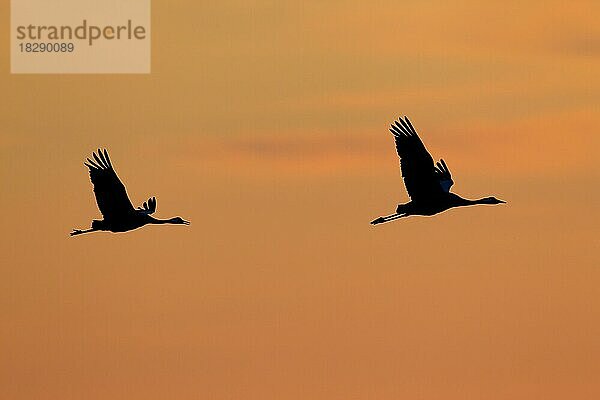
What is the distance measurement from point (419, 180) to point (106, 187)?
7.66m

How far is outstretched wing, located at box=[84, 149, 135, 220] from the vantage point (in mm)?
59031

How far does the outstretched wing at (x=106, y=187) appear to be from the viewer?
5903 cm

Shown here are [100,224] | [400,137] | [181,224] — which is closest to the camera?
[400,137]

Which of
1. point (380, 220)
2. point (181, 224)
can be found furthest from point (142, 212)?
point (380, 220)

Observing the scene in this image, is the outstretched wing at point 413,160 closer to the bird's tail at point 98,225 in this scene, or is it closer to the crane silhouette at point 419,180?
the crane silhouette at point 419,180

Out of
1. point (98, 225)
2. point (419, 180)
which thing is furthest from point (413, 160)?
point (98, 225)

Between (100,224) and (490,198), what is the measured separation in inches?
372

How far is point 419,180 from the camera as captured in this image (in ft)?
185

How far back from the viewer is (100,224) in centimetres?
5988

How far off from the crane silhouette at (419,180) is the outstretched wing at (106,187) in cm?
608

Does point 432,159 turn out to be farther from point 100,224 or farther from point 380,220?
point 100,224

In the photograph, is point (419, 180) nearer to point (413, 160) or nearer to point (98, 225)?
point (413, 160)

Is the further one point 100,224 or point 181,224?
point 181,224

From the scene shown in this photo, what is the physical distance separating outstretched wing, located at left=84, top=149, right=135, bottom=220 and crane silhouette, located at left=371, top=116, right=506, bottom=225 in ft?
19.9
